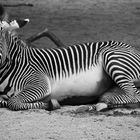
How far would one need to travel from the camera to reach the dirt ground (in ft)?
21.3

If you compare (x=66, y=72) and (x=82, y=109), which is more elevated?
(x=66, y=72)

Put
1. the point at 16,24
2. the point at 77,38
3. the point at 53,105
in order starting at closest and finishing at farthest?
the point at 53,105, the point at 16,24, the point at 77,38

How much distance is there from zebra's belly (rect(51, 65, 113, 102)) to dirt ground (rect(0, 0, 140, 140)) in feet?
1.26

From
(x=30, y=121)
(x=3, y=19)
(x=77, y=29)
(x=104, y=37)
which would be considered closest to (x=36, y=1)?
(x=77, y=29)

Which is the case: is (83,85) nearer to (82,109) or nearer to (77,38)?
(82,109)

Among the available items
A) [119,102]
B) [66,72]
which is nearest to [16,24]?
[66,72]

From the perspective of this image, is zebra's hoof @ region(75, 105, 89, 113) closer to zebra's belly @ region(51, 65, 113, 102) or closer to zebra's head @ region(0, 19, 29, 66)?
zebra's belly @ region(51, 65, 113, 102)

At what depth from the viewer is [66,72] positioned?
8.44 metres

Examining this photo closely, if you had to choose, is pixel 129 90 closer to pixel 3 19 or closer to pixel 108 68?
pixel 108 68

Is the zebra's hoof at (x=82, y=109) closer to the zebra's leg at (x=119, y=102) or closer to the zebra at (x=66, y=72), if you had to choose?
the zebra's leg at (x=119, y=102)

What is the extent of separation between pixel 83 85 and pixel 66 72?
301 millimetres

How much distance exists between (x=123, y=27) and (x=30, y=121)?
22.5 feet

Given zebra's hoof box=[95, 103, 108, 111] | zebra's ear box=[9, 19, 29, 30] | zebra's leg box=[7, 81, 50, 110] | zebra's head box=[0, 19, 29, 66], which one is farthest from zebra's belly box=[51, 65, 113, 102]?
zebra's ear box=[9, 19, 29, 30]

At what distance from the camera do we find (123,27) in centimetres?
1348
